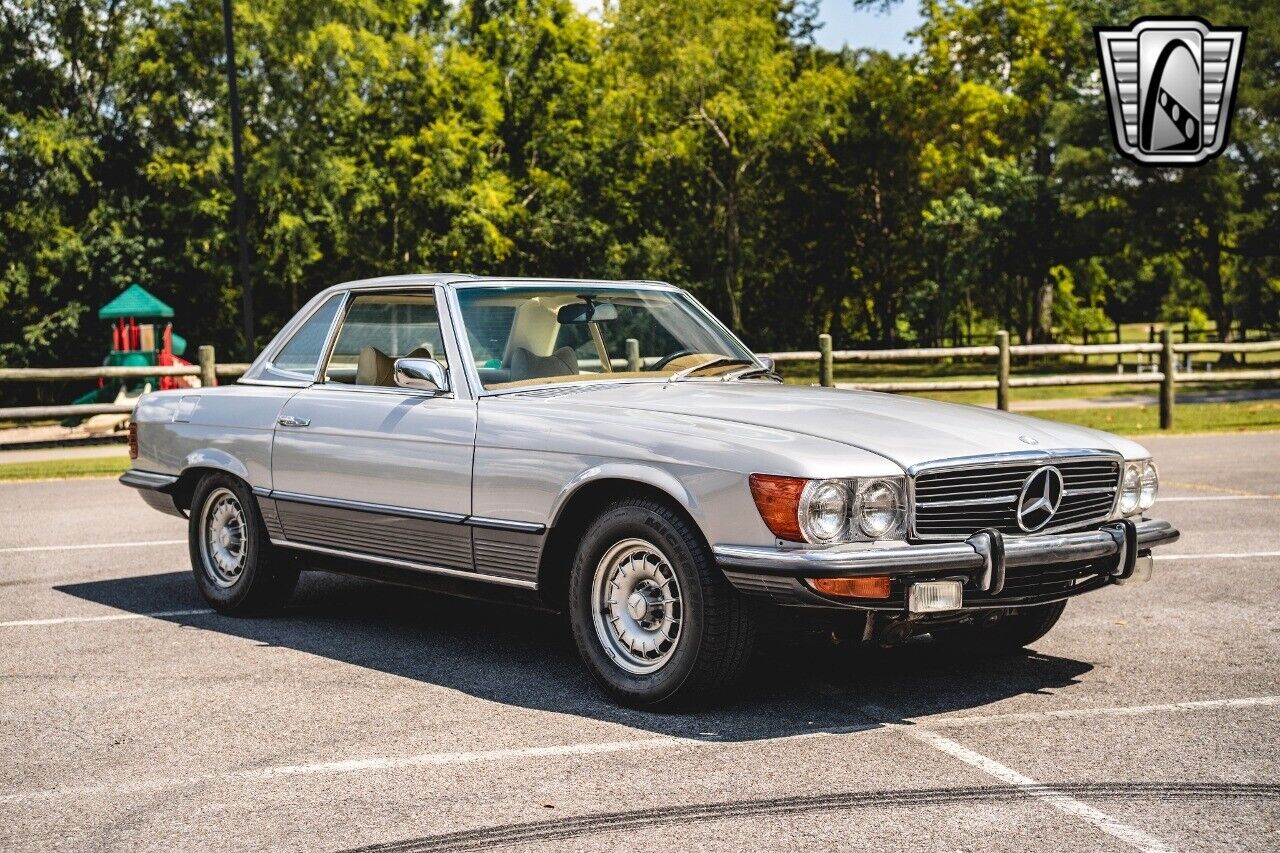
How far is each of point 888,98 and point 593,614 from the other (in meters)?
51.0

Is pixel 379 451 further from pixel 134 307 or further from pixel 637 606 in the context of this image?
pixel 134 307

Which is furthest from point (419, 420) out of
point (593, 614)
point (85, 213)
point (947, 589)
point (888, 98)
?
point (888, 98)

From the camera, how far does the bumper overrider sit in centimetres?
498

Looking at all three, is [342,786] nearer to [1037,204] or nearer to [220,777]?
[220,777]

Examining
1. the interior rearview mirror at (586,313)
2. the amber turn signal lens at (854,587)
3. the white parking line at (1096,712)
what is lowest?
the white parking line at (1096,712)

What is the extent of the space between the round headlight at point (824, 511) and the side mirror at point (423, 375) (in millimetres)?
1977

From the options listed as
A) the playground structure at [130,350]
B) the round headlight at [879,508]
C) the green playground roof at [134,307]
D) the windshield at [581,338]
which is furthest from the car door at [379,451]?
the green playground roof at [134,307]

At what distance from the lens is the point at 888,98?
54219 millimetres

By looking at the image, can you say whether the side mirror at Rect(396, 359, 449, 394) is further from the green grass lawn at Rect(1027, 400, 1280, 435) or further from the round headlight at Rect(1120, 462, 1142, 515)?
the green grass lawn at Rect(1027, 400, 1280, 435)

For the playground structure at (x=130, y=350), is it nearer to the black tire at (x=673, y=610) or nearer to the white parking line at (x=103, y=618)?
the white parking line at (x=103, y=618)

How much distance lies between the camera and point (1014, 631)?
255 inches

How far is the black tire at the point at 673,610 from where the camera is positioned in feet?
17.2

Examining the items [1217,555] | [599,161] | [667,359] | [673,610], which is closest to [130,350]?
[599,161]

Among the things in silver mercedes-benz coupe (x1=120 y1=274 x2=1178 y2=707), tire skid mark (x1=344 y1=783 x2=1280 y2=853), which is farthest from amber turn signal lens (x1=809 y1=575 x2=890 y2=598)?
tire skid mark (x1=344 y1=783 x2=1280 y2=853)
